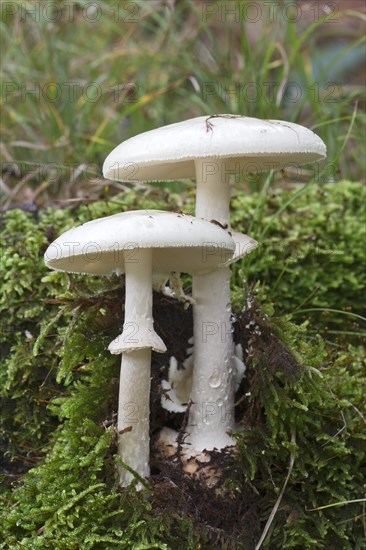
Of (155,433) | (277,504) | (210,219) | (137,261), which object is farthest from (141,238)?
(277,504)

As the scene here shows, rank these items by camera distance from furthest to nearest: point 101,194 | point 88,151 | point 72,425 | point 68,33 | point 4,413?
point 68,33, point 88,151, point 101,194, point 4,413, point 72,425

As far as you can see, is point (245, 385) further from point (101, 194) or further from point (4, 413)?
point (101, 194)

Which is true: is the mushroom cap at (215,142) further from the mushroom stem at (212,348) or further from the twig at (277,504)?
the twig at (277,504)

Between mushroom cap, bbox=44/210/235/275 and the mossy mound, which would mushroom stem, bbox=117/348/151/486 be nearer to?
the mossy mound

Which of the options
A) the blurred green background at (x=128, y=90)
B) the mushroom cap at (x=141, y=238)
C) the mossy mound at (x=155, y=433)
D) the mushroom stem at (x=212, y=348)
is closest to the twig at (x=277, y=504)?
the mossy mound at (x=155, y=433)

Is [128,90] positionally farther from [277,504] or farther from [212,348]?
[277,504]

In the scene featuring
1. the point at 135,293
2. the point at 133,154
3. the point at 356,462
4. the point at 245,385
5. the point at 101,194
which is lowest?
the point at 356,462

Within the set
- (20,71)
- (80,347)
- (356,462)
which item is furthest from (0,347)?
(20,71)

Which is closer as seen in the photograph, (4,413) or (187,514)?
(187,514)
